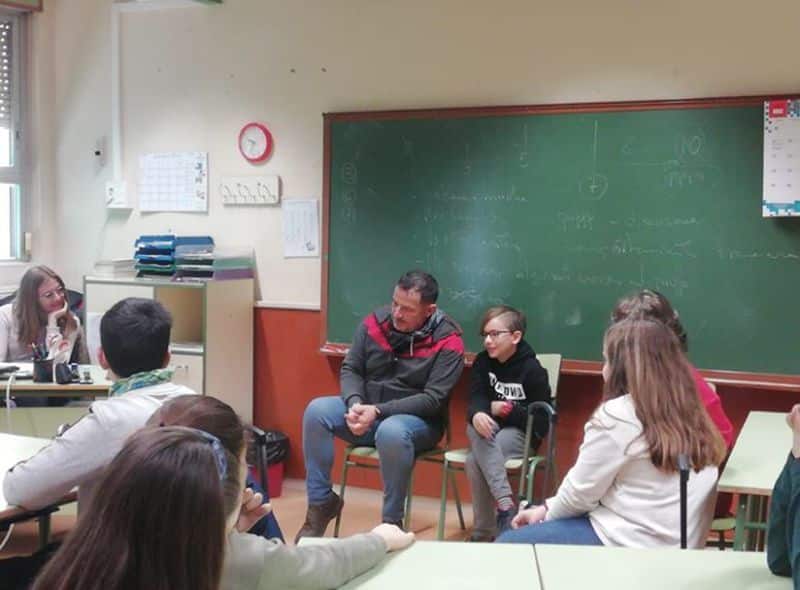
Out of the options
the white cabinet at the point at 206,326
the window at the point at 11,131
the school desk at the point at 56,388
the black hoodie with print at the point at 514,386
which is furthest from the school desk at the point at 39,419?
the window at the point at 11,131

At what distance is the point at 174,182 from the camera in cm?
558

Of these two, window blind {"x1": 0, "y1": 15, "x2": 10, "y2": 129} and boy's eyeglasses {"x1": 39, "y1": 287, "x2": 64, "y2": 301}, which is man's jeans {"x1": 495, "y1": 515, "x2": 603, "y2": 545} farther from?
window blind {"x1": 0, "y1": 15, "x2": 10, "y2": 129}

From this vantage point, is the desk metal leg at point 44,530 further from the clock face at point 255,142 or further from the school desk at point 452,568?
the clock face at point 255,142

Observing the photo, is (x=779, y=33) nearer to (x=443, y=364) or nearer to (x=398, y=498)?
(x=443, y=364)

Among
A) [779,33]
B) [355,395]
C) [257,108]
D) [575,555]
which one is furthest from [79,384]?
[779,33]

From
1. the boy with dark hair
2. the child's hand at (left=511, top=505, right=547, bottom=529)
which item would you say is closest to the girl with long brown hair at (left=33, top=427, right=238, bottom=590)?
the boy with dark hair

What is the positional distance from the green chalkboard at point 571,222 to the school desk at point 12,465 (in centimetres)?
213

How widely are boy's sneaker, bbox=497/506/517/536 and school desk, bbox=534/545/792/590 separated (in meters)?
1.86

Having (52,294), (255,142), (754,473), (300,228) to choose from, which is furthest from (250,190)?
(754,473)

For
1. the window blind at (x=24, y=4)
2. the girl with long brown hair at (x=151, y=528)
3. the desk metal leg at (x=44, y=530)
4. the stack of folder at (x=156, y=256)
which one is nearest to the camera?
the girl with long brown hair at (x=151, y=528)

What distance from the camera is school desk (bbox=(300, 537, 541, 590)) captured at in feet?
6.24

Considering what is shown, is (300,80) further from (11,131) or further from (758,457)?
(758,457)

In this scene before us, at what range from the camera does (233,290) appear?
521cm

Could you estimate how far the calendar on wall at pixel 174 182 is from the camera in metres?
5.50
